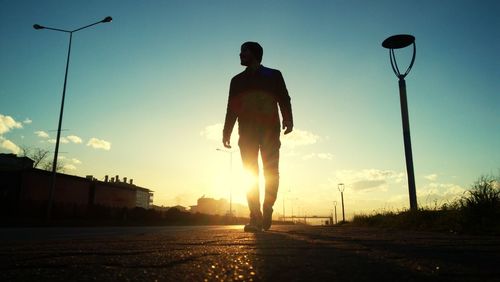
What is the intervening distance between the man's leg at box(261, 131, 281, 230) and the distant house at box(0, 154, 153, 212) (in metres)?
25.8

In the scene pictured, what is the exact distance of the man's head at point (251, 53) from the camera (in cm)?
469

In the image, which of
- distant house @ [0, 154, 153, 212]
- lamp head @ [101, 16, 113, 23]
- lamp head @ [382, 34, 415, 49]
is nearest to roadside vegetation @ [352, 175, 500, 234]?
lamp head @ [382, 34, 415, 49]

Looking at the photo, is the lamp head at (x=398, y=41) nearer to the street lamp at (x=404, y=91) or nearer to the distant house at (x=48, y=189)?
the street lamp at (x=404, y=91)

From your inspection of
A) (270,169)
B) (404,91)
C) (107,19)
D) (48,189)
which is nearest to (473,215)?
(270,169)

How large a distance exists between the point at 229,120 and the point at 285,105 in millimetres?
Result: 748

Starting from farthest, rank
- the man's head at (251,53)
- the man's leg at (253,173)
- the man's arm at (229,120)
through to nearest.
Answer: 1. the man's arm at (229,120)
2. the man's head at (251,53)
3. the man's leg at (253,173)

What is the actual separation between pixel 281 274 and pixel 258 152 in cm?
354

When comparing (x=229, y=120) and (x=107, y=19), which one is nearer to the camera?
(x=229, y=120)

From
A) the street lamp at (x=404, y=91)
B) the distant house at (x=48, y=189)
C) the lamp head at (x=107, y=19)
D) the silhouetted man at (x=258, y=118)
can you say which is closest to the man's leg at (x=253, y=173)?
the silhouetted man at (x=258, y=118)

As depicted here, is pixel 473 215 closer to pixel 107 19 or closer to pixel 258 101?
pixel 258 101

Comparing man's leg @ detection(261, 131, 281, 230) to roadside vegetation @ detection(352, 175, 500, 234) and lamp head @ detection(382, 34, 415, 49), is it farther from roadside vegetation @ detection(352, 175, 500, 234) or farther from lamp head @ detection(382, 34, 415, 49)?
lamp head @ detection(382, 34, 415, 49)

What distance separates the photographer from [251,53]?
15.4ft

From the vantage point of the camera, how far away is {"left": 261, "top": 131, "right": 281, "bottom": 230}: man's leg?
454 cm

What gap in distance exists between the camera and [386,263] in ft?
4.32
